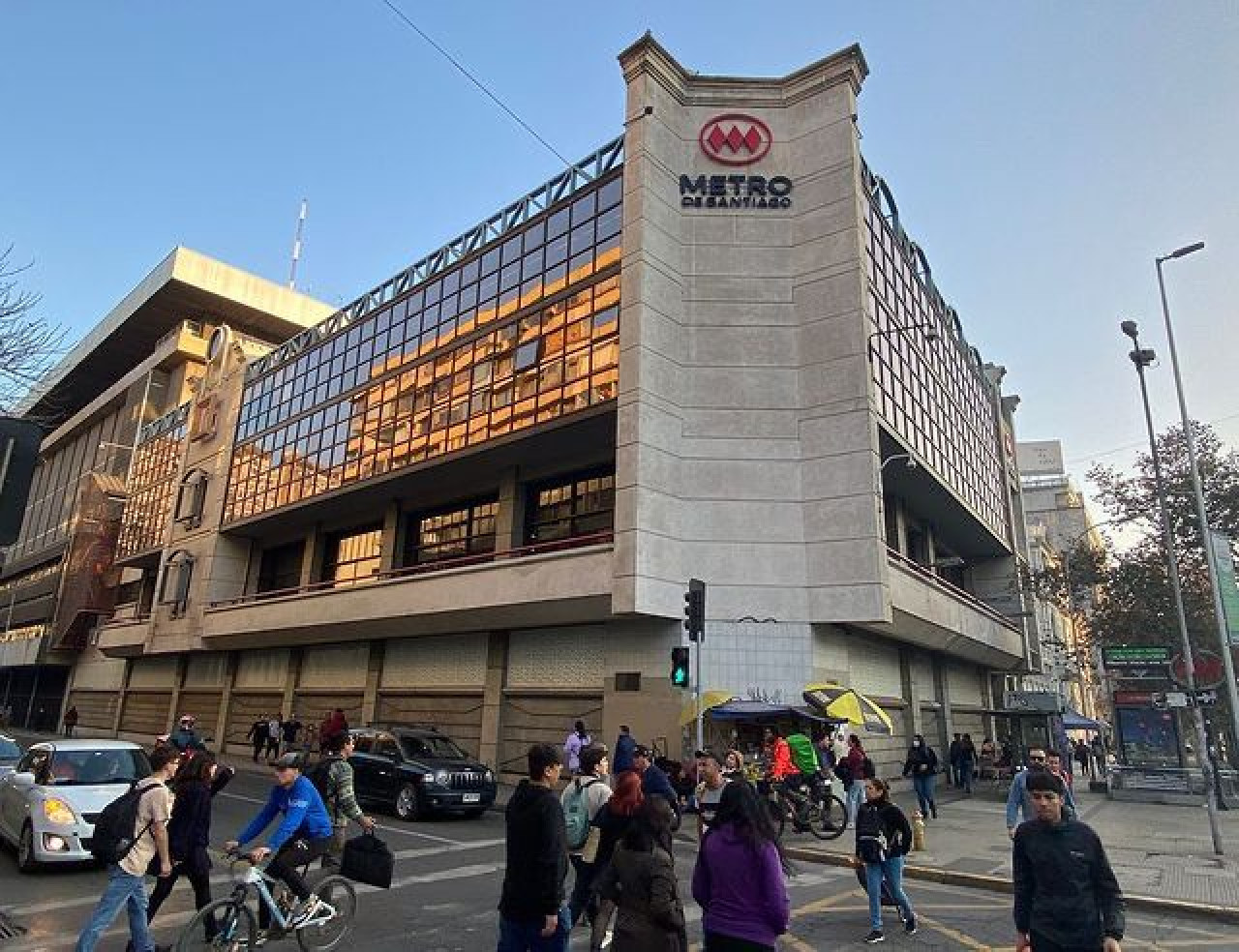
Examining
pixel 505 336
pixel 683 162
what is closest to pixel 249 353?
pixel 505 336

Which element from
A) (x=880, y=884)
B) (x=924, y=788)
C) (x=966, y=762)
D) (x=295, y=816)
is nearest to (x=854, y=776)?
(x=924, y=788)

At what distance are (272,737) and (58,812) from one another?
18.2 metres

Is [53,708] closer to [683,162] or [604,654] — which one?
[604,654]

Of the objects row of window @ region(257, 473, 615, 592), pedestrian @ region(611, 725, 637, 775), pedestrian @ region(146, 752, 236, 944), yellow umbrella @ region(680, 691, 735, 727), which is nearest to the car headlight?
pedestrian @ region(146, 752, 236, 944)

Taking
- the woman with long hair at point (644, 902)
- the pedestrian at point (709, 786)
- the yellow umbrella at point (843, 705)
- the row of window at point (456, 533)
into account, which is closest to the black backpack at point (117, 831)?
the woman with long hair at point (644, 902)

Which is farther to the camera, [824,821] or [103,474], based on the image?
[103,474]

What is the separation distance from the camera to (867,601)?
1875 centimetres

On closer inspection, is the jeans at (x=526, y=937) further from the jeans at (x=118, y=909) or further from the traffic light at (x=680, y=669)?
the traffic light at (x=680, y=669)

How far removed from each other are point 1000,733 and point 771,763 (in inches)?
1202

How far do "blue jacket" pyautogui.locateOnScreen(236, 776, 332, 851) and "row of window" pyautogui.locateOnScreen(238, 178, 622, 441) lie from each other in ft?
56.4

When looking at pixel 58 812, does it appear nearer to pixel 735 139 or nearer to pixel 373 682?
pixel 373 682

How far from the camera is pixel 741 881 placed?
3941mm

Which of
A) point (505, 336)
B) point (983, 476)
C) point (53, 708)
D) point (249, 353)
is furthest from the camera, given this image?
point (53, 708)

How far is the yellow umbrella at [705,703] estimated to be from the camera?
56.9 ft
